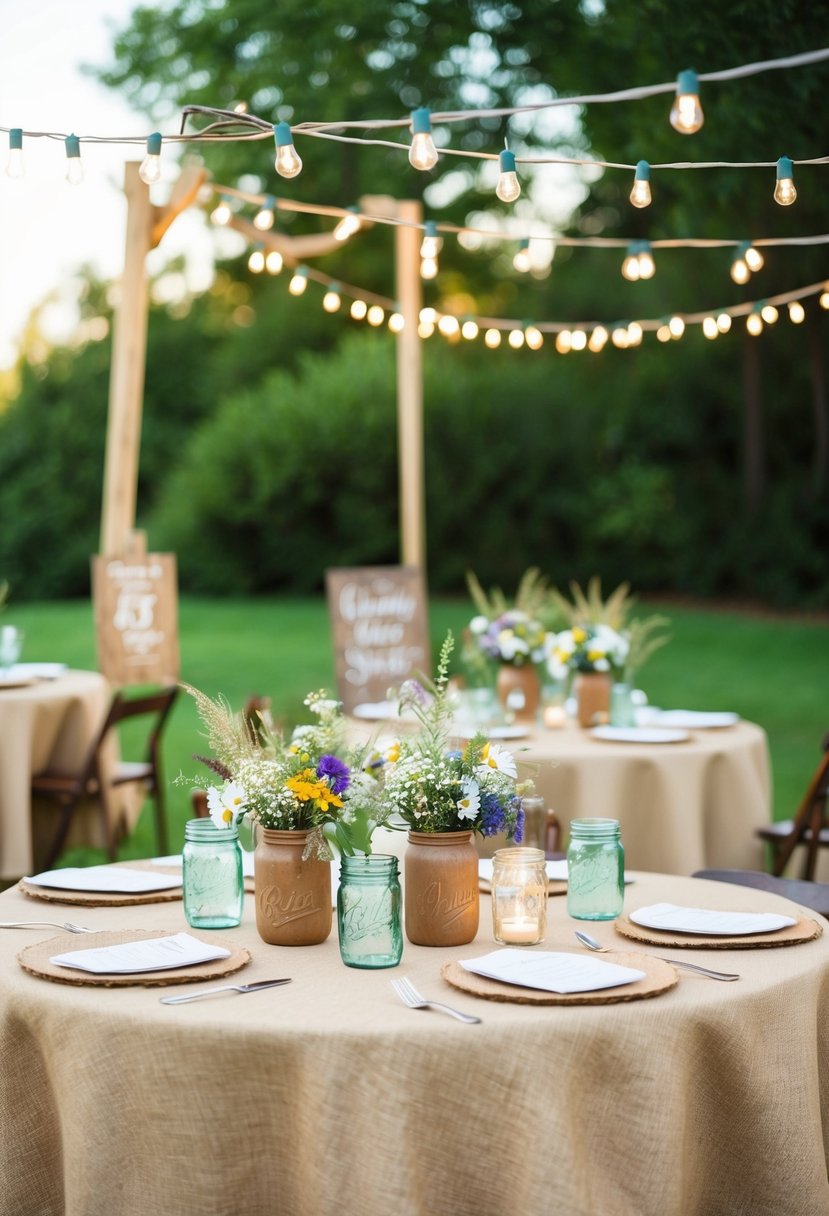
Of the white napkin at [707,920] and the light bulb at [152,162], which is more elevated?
the light bulb at [152,162]

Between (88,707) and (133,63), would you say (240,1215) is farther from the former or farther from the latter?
(133,63)

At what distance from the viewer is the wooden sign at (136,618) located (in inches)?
247

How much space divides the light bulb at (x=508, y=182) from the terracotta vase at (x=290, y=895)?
141cm

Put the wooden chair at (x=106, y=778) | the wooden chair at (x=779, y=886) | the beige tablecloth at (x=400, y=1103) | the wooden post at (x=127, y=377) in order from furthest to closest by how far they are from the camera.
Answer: the wooden post at (x=127, y=377) → the wooden chair at (x=106, y=778) → the wooden chair at (x=779, y=886) → the beige tablecloth at (x=400, y=1103)

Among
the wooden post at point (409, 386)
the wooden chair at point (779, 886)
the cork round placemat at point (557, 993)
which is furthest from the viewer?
the wooden post at point (409, 386)

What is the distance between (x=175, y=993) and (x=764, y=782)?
11.1 feet

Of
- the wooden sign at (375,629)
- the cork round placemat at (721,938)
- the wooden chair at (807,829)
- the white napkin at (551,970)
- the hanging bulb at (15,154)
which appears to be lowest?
the wooden chair at (807,829)

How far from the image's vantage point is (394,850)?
2814 millimetres

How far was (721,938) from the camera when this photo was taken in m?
2.54

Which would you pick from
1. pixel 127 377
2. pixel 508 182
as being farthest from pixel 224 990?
pixel 127 377

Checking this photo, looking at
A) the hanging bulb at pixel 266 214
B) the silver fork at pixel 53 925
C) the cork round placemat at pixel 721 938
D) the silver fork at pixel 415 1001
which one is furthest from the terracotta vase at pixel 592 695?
the silver fork at pixel 415 1001

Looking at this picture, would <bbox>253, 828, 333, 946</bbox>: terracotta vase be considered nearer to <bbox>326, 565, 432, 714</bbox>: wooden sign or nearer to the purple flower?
the purple flower

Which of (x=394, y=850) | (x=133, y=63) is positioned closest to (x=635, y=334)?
(x=394, y=850)

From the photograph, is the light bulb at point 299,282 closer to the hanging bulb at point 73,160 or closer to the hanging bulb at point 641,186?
the hanging bulb at point 73,160
